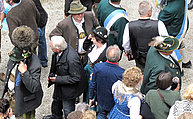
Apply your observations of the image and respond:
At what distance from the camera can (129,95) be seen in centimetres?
402

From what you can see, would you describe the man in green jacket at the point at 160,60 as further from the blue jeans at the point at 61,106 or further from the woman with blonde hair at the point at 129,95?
the blue jeans at the point at 61,106

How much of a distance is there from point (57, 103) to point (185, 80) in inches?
116

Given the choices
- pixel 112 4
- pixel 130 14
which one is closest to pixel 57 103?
pixel 112 4

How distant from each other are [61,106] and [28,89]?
1.20 m

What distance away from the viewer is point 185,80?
671 cm

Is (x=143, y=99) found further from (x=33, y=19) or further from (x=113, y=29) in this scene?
(x=33, y=19)

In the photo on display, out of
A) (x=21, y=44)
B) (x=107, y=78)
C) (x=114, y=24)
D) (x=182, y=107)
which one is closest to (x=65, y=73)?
(x=107, y=78)

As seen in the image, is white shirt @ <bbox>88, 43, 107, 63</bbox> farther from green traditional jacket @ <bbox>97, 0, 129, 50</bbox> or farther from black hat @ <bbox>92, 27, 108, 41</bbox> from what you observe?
green traditional jacket @ <bbox>97, 0, 129, 50</bbox>

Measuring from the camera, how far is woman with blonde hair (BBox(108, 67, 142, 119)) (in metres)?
3.95

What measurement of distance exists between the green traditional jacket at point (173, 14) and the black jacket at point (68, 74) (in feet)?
6.80

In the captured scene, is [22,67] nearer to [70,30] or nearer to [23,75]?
[23,75]

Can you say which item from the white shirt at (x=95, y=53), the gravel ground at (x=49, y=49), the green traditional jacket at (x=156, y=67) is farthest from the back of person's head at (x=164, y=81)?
the gravel ground at (x=49, y=49)

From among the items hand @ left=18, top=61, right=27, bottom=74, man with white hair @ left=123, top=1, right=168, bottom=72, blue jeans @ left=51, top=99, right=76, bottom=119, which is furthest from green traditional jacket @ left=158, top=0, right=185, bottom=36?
hand @ left=18, top=61, right=27, bottom=74

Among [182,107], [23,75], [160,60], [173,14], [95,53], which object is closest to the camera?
[182,107]
